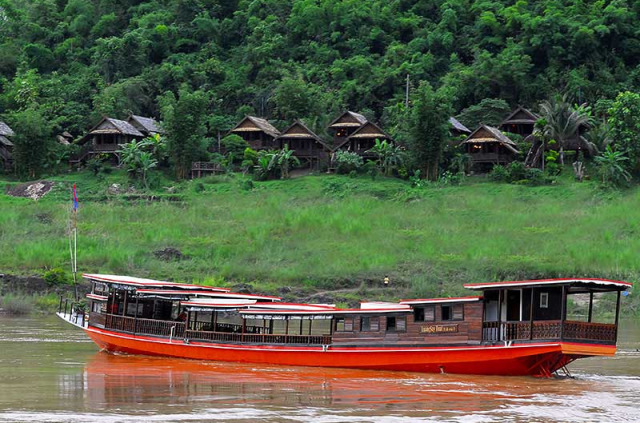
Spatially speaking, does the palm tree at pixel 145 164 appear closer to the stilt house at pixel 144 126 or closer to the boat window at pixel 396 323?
the stilt house at pixel 144 126

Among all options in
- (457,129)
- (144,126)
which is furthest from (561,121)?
(144,126)

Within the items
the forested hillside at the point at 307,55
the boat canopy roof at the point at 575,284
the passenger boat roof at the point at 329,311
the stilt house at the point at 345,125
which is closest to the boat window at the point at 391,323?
the passenger boat roof at the point at 329,311

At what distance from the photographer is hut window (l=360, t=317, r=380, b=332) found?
99.8 feet

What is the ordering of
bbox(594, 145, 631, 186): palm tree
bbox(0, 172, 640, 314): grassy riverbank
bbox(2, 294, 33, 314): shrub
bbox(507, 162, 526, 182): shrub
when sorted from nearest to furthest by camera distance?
bbox(2, 294, 33, 314): shrub → bbox(0, 172, 640, 314): grassy riverbank → bbox(594, 145, 631, 186): palm tree → bbox(507, 162, 526, 182): shrub

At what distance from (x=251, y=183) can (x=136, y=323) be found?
115 feet

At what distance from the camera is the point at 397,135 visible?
242ft

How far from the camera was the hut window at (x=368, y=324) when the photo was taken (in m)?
30.4

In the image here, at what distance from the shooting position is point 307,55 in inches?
4048

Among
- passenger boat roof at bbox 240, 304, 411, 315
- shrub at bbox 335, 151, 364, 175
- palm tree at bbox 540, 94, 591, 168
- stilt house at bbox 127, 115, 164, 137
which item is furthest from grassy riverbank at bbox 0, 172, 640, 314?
passenger boat roof at bbox 240, 304, 411, 315

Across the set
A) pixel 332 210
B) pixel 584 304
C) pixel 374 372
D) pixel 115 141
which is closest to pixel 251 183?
pixel 332 210

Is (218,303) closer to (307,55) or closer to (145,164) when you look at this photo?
(145,164)

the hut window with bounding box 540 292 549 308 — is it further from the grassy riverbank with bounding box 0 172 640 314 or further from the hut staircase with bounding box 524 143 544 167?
the hut staircase with bounding box 524 143 544 167

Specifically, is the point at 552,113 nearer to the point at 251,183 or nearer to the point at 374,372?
the point at 251,183

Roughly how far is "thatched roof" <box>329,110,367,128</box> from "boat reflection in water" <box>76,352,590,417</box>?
154 ft
